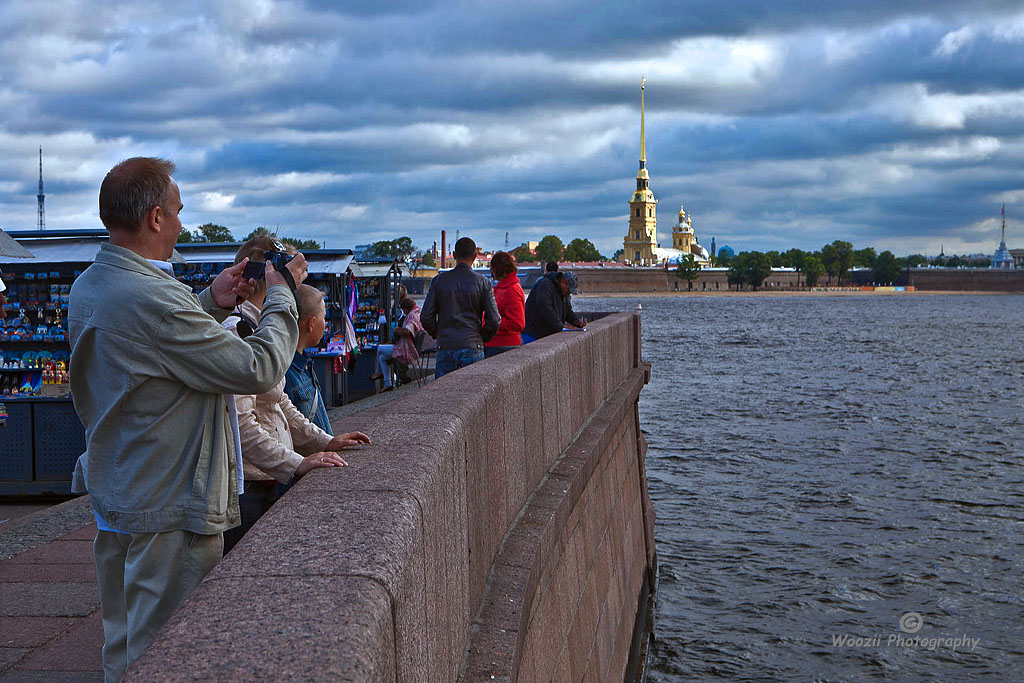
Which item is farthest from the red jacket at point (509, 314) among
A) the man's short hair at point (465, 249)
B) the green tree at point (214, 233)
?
the green tree at point (214, 233)

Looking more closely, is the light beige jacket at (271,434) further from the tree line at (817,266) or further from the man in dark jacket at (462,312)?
the tree line at (817,266)

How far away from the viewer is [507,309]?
28.0 ft

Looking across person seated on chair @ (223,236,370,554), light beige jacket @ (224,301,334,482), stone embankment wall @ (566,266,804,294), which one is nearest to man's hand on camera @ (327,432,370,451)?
person seated on chair @ (223,236,370,554)

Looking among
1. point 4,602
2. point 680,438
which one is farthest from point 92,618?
point 680,438

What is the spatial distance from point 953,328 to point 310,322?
70.1m

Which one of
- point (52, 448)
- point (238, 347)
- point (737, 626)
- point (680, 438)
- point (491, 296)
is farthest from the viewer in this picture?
point (680, 438)

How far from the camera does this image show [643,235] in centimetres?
19138

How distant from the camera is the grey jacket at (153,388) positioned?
7.34 ft

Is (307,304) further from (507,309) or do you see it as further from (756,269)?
(756,269)

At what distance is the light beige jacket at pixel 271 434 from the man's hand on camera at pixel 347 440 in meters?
0.11

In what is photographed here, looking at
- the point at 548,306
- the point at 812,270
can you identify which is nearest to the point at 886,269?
the point at 812,270

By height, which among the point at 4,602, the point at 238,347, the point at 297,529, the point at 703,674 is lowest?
the point at 703,674

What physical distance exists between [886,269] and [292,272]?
666 feet

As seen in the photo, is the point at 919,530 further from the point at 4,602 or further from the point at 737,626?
the point at 4,602
